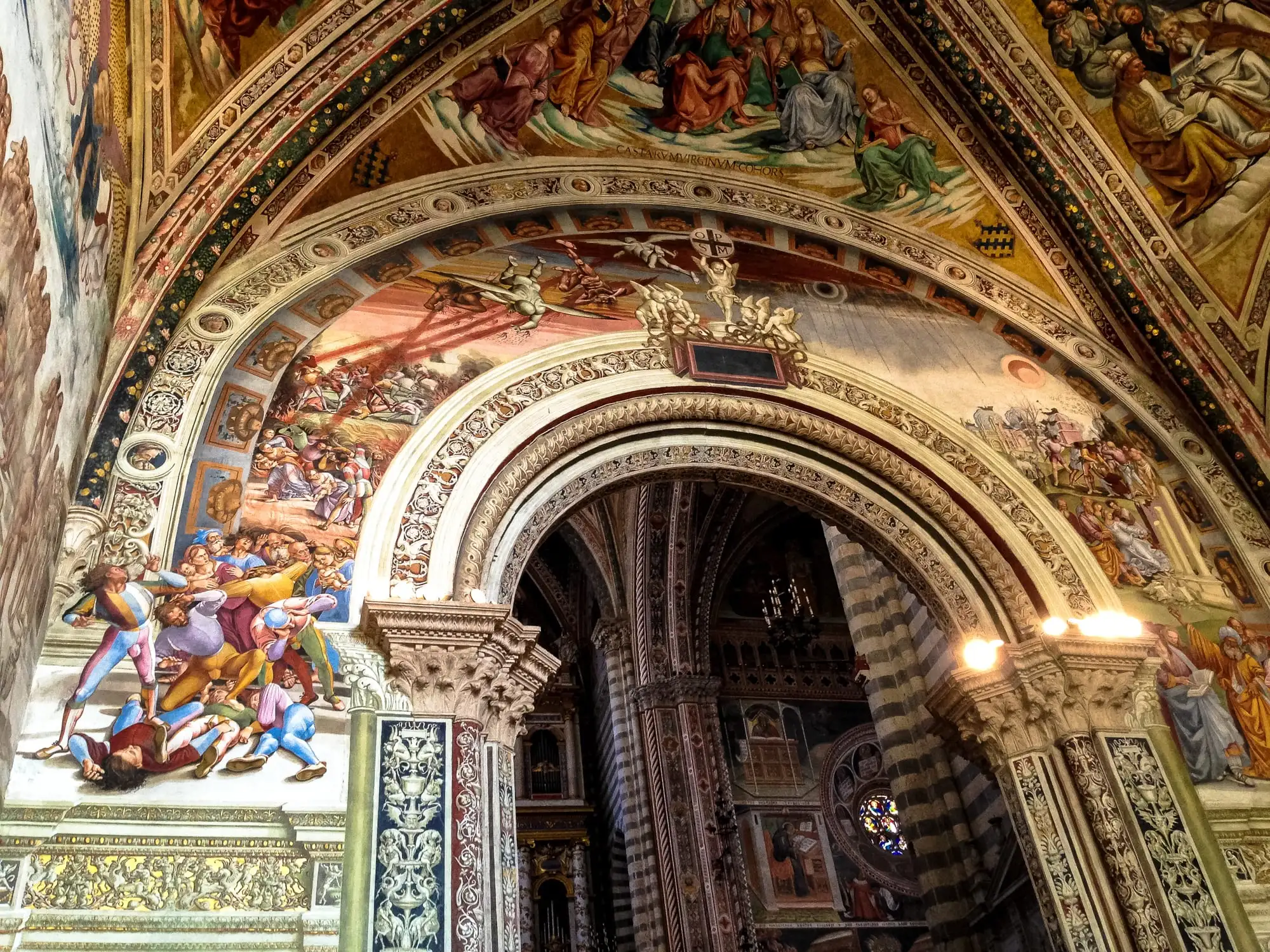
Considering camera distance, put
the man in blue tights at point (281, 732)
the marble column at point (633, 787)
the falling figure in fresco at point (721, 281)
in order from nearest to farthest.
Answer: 1. the man in blue tights at point (281, 732)
2. the falling figure in fresco at point (721, 281)
3. the marble column at point (633, 787)

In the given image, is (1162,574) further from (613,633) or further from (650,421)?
(613,633)

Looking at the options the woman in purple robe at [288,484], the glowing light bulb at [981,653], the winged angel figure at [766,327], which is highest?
the winged angel figure at [766,327]

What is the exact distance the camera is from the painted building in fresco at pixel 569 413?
5.00 m

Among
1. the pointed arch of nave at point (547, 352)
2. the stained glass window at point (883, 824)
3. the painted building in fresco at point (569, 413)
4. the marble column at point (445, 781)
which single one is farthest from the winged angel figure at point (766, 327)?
the stained glass window at point (883, 824)

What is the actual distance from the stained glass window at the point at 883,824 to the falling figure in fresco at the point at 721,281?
8.56 m

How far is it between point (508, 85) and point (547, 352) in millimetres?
2120

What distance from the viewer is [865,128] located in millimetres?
8953

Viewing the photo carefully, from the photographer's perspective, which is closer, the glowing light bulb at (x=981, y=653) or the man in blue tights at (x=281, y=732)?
the man in blue tights at (x=281, y=732)

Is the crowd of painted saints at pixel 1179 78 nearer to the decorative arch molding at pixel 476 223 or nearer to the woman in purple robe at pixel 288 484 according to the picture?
the decorative arch molding at pixel 476 223

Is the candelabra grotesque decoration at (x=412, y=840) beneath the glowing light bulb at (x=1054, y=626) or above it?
beneath

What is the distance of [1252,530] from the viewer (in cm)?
802

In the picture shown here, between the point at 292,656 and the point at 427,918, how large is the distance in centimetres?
147

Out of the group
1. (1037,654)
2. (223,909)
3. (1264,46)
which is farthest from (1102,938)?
(1264,46)

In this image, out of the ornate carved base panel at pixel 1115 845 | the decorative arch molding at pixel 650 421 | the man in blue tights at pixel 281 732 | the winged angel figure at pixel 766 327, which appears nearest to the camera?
the man in blue tights at pixel 281 732
